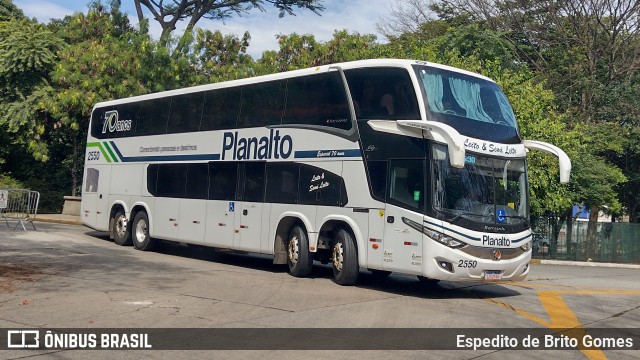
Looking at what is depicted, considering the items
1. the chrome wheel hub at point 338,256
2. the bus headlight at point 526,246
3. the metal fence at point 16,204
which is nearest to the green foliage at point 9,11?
the metal fence at point 16,204

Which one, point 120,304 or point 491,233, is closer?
point 120,304

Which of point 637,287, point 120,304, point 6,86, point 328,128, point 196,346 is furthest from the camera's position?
point 6,86

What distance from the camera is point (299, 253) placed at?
604 inches

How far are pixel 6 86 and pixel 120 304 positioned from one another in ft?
81.6

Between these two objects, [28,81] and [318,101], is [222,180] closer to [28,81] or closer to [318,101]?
[318,101]

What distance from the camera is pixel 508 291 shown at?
49.3ft

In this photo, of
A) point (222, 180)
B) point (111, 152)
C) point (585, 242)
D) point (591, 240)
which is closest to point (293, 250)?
point (222, 180)

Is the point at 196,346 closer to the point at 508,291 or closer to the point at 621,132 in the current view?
the point at 508,291

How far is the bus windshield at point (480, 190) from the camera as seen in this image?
42.1ft

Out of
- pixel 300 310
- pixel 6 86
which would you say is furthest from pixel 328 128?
Result: pixel 6 86

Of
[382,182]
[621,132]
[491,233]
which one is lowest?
[491,233]

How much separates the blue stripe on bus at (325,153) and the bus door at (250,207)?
1.34 meters

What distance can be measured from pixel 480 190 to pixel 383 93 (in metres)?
2.59

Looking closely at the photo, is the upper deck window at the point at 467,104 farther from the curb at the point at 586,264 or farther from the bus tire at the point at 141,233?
the curb at the point at 586,264
